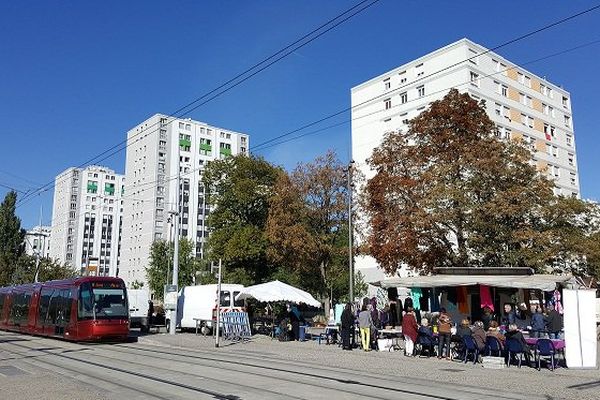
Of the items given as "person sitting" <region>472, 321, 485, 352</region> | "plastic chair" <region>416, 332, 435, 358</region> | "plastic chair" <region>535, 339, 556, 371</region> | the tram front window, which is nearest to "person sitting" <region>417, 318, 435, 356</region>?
A: "plastic chair" <region>416, 332, 435, 358</region>

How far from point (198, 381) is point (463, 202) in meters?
17.5

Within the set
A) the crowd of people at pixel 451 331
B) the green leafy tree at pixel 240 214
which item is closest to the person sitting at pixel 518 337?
the crowd of people at pixel 451 331

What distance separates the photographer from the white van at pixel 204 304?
104 ft

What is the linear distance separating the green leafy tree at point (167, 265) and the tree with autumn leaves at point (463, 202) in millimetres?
46485

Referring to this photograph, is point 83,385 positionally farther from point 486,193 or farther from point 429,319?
point 486,193

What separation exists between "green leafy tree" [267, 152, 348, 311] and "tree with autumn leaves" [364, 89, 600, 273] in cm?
1048

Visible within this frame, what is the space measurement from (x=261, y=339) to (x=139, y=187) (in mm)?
86114

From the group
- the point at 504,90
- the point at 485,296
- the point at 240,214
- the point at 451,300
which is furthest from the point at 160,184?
the point at 485,296

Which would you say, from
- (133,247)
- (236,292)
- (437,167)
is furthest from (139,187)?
(437,167)

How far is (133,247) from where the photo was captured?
10881cm

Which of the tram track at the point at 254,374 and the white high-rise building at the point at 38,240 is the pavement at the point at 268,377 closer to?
the tram track at the point at 254,374

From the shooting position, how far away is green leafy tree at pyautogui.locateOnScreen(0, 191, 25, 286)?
69.7 metres

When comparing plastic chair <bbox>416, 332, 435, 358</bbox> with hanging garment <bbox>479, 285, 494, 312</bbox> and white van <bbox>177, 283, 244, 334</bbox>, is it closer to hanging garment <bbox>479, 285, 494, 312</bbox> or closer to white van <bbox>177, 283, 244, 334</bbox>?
hanging garment <bbox>479, 285, 494, 312</bbox>

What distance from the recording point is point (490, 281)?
20703 millimetres
